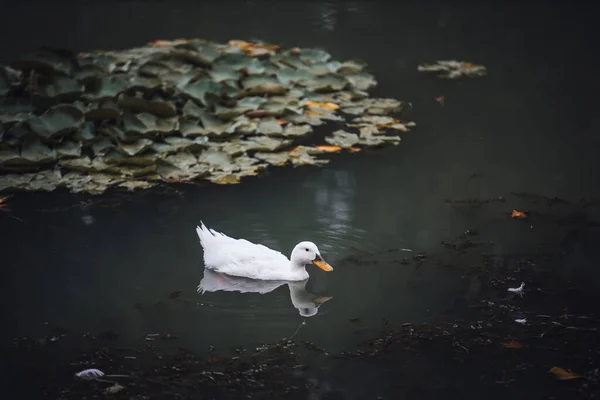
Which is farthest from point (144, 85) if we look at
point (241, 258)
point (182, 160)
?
point (241, 258)

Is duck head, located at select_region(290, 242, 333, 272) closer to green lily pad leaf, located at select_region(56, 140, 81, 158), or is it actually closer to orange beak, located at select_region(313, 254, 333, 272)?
orange beak, located at select_region(313, 254, 333, 272)

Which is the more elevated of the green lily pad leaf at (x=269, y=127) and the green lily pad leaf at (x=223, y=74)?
the green lily pad leaf at (x=223, y=74)

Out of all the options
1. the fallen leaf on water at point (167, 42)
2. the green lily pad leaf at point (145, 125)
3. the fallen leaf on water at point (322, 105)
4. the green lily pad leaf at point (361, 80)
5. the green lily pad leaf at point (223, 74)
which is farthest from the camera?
the fallen leaf on water at point (167, 42)

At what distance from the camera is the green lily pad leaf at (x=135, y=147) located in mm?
5766

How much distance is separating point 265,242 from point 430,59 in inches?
173

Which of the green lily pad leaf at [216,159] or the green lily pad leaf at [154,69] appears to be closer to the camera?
the green lily pad leaf at [216,159]

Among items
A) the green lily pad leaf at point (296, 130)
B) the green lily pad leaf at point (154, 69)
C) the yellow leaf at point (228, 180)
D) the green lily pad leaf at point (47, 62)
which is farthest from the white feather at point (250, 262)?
the green lily pad leaf at point (47, 62)

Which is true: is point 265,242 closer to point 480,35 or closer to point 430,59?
point 430,59

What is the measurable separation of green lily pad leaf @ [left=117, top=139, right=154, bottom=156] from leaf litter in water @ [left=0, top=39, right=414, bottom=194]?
10 mm

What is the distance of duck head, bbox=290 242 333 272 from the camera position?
4395 mm

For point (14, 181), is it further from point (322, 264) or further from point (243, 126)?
point (322, 264)

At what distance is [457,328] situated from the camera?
3961 millimetres

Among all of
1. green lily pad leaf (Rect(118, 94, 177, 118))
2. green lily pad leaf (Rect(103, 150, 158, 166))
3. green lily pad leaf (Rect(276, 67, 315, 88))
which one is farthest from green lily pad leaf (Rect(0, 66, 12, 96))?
green lily pad leaf (Rect(276, 67, 315, 88))

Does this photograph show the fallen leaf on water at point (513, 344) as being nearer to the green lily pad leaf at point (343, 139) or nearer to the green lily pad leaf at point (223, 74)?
the green lily pad leaf at point (343, 139)
